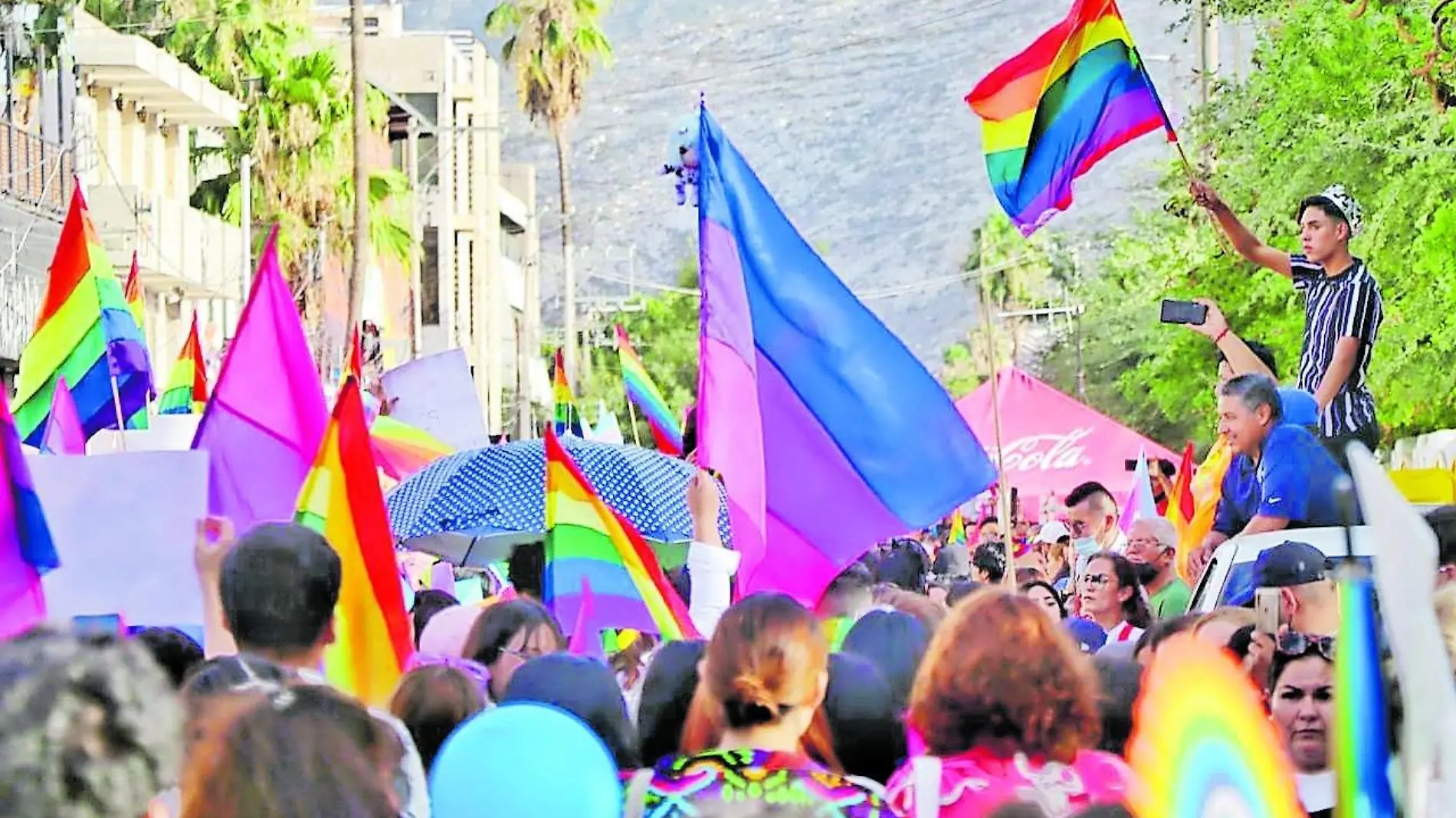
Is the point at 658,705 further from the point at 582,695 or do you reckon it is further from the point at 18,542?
the point at 18,542

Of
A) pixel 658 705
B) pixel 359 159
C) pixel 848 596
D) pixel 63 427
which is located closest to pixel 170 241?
pixel 359 159

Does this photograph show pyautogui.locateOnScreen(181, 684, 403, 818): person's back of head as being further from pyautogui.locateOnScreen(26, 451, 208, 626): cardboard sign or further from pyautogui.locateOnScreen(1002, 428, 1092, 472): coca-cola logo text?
pyautogui.locateOnScreen(1002, 428, 1092, 472): coca-cola logo text

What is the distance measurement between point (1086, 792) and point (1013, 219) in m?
6.65

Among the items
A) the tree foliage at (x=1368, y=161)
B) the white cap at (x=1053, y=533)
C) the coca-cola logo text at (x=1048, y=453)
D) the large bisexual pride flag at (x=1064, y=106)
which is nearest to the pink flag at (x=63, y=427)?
the large bisexual pride flag at (x=1064, y=106)

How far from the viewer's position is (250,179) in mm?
41281

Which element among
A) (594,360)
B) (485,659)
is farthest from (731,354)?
(594,360)

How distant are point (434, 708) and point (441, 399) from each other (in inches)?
361

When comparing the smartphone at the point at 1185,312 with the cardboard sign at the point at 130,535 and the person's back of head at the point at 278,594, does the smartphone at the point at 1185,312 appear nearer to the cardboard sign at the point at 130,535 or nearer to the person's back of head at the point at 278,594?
the cardboard sign at the point at 130,535

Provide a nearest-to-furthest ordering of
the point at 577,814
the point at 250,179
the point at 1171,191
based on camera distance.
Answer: the point at 577,814 < the point at 1171,191 < the point at 250,179

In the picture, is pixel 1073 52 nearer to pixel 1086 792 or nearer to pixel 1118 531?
pixel 1118 531

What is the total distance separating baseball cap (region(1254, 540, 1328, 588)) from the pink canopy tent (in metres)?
18.2

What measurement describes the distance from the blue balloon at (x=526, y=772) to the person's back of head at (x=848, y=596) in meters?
3.74

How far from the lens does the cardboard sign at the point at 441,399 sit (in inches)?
583

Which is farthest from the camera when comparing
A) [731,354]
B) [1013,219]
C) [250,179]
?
[250,179]
